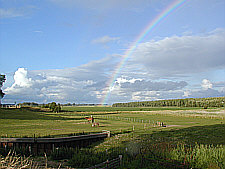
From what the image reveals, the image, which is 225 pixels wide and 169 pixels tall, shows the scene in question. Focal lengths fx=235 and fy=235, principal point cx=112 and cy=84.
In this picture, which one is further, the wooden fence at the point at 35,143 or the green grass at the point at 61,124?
the green grass at the point at 61,124

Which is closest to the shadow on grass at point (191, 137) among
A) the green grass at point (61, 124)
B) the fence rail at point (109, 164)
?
the green grass at point (61, 124)

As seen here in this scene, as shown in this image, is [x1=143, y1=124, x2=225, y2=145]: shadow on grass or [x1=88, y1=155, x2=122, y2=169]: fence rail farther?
[x1=143, y1=124, x2=225, y2=145]: shadow on grass

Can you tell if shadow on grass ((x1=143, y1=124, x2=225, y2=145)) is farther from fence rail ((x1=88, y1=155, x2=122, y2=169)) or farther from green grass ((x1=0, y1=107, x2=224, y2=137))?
fence rail ((x1=88, y1=155, x2=122, y2=169))

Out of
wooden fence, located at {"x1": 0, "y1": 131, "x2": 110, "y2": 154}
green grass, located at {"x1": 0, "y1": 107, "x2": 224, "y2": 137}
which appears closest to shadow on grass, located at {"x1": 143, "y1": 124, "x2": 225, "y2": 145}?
green grass, located at {"x1": 0, "y1": 107, "x2": 224, "y2": 137}

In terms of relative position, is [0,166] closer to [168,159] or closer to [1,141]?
[168,159]

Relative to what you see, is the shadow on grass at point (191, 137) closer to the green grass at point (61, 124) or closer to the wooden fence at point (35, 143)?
the green grass at point (61, 124)

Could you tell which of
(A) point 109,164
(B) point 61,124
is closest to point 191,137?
(A) point 109,164

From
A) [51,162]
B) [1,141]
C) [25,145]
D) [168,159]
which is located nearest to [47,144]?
[25,145]

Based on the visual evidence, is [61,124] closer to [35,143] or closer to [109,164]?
[35,143]

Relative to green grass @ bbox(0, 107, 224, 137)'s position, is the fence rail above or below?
above

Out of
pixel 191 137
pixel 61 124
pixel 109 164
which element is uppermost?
pixel 109 164

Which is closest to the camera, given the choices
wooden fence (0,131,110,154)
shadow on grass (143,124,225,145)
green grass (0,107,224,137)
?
wooden fence (0,131,110,154)

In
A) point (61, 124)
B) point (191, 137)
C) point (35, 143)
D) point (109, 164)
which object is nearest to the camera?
point (109, 164)

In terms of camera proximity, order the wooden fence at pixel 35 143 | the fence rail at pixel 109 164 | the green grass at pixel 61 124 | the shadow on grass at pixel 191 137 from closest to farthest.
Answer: the fence rail at pixel 109 164, the wooden fence at pixel 35 143, the shadow on grass at pixel 191 137, the green grass at pixel 61 124
